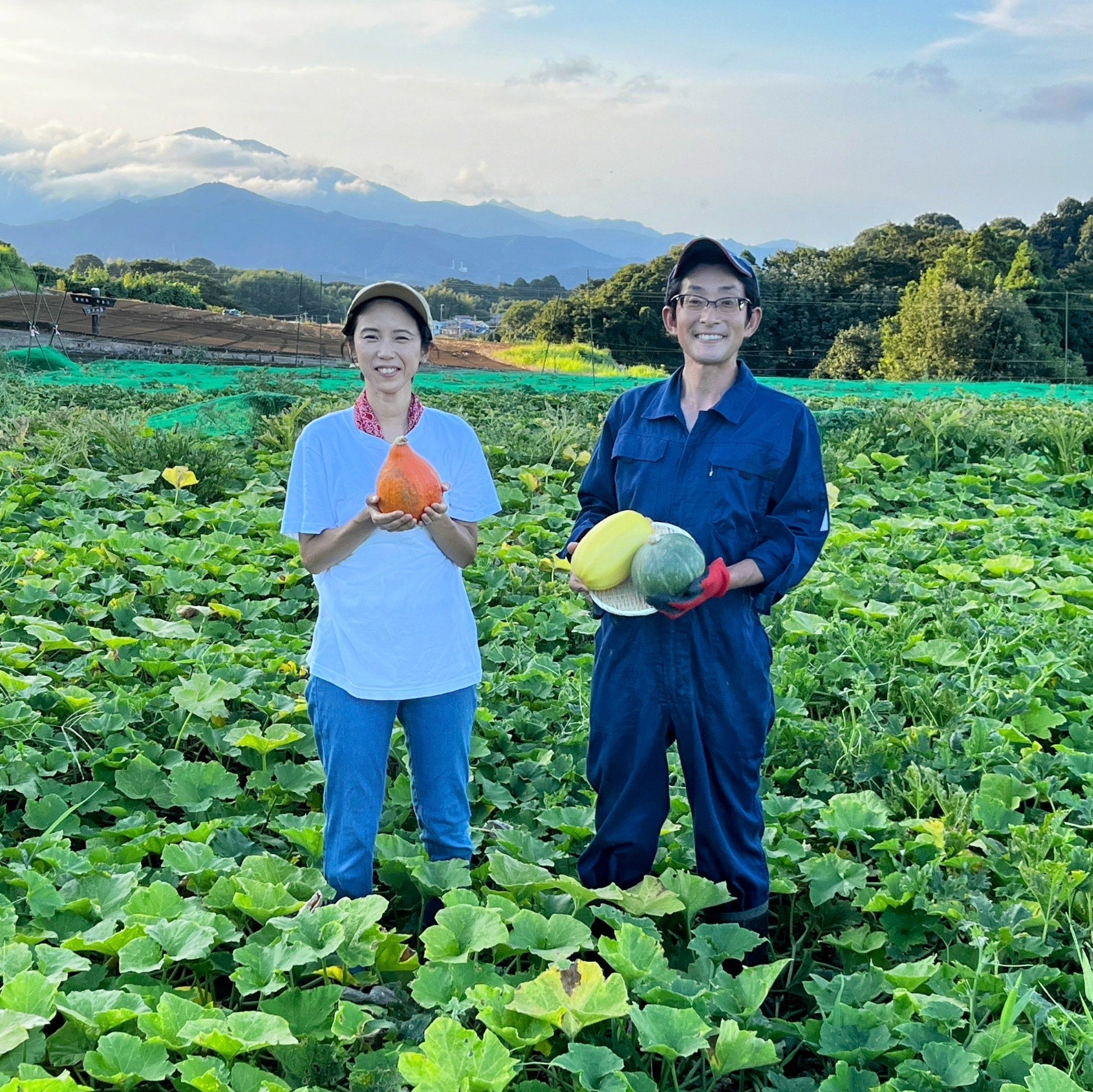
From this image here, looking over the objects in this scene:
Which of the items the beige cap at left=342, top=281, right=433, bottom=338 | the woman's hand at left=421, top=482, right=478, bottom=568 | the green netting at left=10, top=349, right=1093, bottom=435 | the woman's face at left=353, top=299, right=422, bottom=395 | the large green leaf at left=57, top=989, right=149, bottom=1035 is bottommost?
the large green leaf at left=57, top=989, right=149, bottom=1035

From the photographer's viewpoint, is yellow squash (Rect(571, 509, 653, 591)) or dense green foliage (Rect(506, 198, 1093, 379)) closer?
yellow squash (Rect(571, 509, 653, 591))

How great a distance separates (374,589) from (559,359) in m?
19.9

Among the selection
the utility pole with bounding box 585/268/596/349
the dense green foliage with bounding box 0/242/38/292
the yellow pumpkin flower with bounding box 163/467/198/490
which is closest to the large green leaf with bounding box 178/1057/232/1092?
the yellow pumpkin flower with bounding box 163/467/198/490

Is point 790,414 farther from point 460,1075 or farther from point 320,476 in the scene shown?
point 460,1075

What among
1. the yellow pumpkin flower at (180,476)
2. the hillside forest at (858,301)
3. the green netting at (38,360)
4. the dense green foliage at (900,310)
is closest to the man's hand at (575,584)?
the yellow pumpkin flower at (180,476)

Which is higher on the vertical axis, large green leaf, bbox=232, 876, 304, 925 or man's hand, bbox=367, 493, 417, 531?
man's hand, bbox=367, 493, 417, 531

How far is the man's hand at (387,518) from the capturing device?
204 centimetres

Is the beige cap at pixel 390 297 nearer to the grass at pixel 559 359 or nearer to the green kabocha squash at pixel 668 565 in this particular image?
the green kabocha squash at pixel 668 565

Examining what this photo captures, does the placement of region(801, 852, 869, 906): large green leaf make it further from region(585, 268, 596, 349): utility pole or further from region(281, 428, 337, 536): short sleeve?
region(585, 268, 596, 349): utility pole

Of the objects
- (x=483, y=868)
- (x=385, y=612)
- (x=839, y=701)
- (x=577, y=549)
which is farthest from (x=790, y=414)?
(x=839, y=701)

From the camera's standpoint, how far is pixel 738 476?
2279mm

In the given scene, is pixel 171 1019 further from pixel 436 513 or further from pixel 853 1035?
pixel 853 1035

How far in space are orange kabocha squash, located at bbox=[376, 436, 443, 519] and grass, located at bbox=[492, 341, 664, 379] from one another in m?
17.4

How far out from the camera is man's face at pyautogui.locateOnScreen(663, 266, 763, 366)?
2236 millimetres
